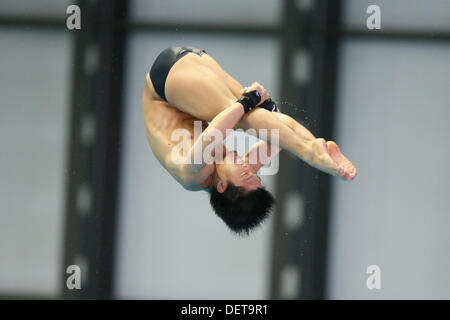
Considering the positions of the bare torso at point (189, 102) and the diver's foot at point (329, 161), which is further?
the bare torso at point (189, 102)

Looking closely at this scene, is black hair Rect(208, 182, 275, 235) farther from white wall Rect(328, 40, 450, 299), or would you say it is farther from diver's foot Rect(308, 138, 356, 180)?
white wall Rect(328, 40, 450, 299)

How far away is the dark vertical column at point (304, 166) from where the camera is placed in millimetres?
5012

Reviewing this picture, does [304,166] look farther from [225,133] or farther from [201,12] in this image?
[225,133]

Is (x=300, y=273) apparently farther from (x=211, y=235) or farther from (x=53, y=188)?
(x=53, y=188)

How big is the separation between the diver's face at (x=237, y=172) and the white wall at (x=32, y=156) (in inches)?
75.8

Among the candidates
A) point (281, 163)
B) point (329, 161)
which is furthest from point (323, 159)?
point (281, 163)

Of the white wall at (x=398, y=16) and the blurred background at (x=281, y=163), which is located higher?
the white wall at (x=398, y=16)

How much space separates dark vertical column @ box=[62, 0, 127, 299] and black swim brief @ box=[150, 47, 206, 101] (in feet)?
4.64

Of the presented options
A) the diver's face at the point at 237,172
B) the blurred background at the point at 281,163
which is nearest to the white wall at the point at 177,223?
the blurred background at the point at 281,163

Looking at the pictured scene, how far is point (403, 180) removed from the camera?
5082 mm

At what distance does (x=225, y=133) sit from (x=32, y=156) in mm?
2260

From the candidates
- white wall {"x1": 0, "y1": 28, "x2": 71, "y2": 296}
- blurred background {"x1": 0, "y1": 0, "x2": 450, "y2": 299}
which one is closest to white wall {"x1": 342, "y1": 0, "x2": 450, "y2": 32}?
blurred background {"x1": 0, "y1": 0, "x2": 450, "y2": 299}

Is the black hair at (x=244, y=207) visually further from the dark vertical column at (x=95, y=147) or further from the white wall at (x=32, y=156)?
the white wall at (x=32, y=156)
